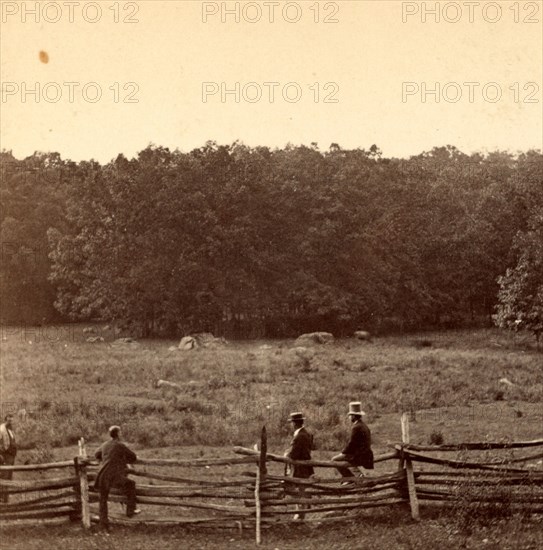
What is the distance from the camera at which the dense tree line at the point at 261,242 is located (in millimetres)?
45156

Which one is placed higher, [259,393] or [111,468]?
[111,468]

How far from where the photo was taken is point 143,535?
11.3 m

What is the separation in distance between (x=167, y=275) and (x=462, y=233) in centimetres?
2042

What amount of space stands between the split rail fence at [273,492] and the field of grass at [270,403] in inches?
10.9

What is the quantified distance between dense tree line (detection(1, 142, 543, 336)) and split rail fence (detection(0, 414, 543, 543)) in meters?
26.3

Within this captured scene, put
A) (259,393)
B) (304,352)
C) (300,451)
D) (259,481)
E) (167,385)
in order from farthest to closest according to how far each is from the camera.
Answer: (304,352) < (167,385) < (259,393) < (300,451) < (259,481)

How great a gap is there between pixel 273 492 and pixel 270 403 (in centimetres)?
999

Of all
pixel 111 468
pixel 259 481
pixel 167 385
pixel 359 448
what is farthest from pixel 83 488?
pixel 167 385

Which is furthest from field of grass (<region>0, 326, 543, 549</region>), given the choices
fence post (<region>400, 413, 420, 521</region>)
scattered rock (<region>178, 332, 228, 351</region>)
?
scattered rock (<region>178, 332, 228, 351</region>)

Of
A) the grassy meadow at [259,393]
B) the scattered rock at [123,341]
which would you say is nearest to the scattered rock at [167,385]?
the grassy meadow at [259,393]

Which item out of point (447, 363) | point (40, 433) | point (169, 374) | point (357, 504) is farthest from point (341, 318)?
point (357, 504)

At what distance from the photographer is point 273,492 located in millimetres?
12031

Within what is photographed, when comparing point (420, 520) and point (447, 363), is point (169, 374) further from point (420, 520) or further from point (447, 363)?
point (420, 520)

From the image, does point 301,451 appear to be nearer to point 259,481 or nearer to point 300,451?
point 300,451
